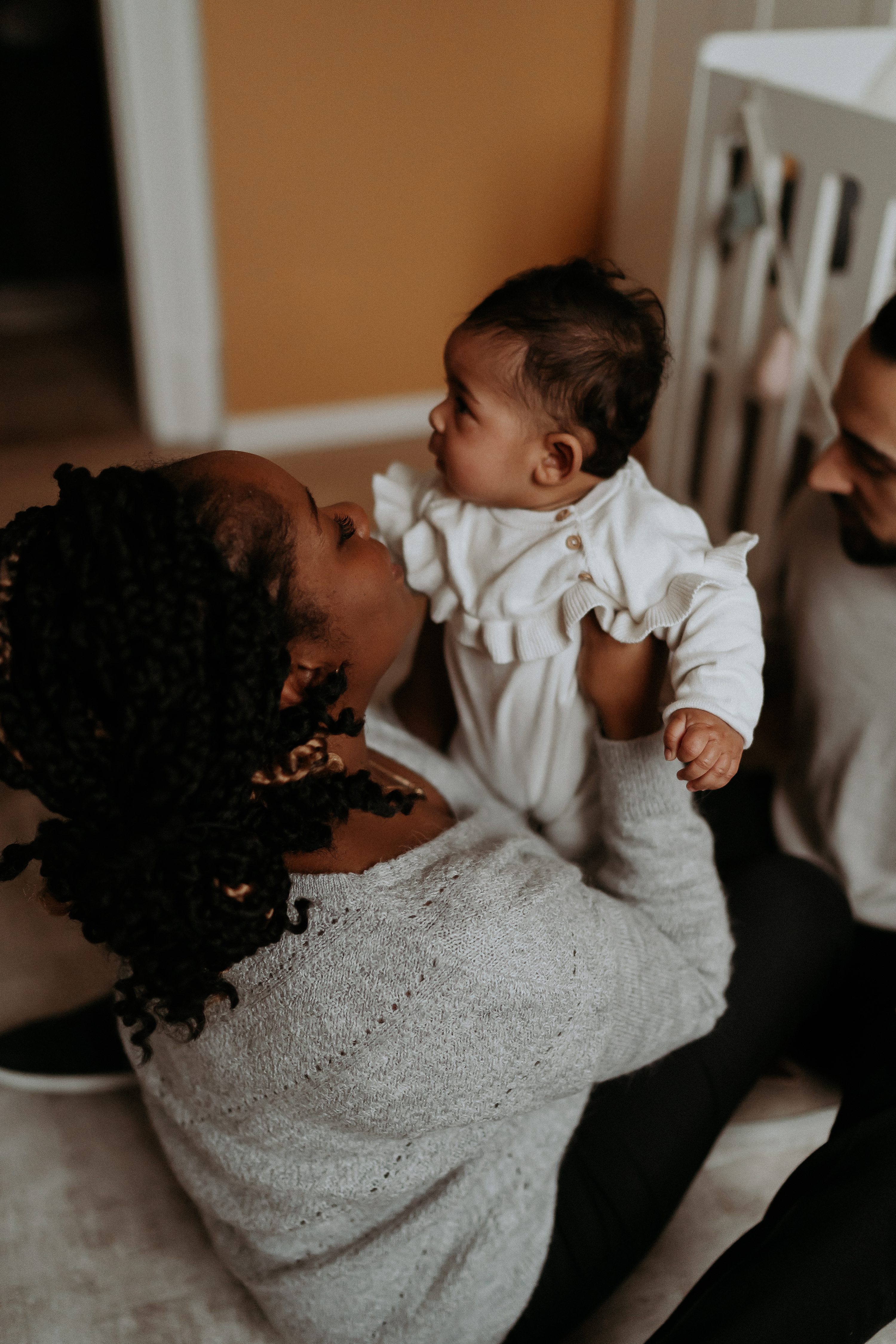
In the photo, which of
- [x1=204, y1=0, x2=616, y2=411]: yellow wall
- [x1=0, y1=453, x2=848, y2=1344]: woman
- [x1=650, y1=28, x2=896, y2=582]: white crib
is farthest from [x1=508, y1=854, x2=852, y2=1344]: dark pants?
[x1=204, y1=0, x2=616, y2=411]: yellow wall

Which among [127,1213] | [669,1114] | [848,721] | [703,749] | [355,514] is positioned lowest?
A: [127,1213]

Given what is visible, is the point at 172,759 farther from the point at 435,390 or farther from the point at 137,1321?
the point at 435,390

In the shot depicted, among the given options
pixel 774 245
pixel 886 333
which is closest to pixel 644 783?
pixel 886 333

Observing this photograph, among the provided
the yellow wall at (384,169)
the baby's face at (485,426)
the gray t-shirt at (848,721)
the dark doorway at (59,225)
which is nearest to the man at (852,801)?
the gray t-shirt at (848,721)

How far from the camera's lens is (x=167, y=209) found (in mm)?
2594

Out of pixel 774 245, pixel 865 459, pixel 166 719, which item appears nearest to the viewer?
pixel 166 719

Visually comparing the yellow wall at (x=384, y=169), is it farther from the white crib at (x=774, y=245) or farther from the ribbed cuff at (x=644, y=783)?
the ribbed cuff at (x=644, y=783)

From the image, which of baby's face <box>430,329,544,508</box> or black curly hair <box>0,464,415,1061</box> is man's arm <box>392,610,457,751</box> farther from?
black curly hair <box>0,464,415,1061</box>

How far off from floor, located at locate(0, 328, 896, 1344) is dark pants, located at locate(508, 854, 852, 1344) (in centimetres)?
8

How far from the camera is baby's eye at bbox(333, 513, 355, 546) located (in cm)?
77

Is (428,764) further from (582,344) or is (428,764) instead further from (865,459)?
(865,459)

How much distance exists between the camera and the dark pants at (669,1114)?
0.88 metres

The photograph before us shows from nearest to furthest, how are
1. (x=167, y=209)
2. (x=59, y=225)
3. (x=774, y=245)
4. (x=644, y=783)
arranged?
(x=644, y=783), (x=774, y=245), (x=167, y=209), (x=59, y=225)

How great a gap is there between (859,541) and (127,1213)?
3.38 feet
